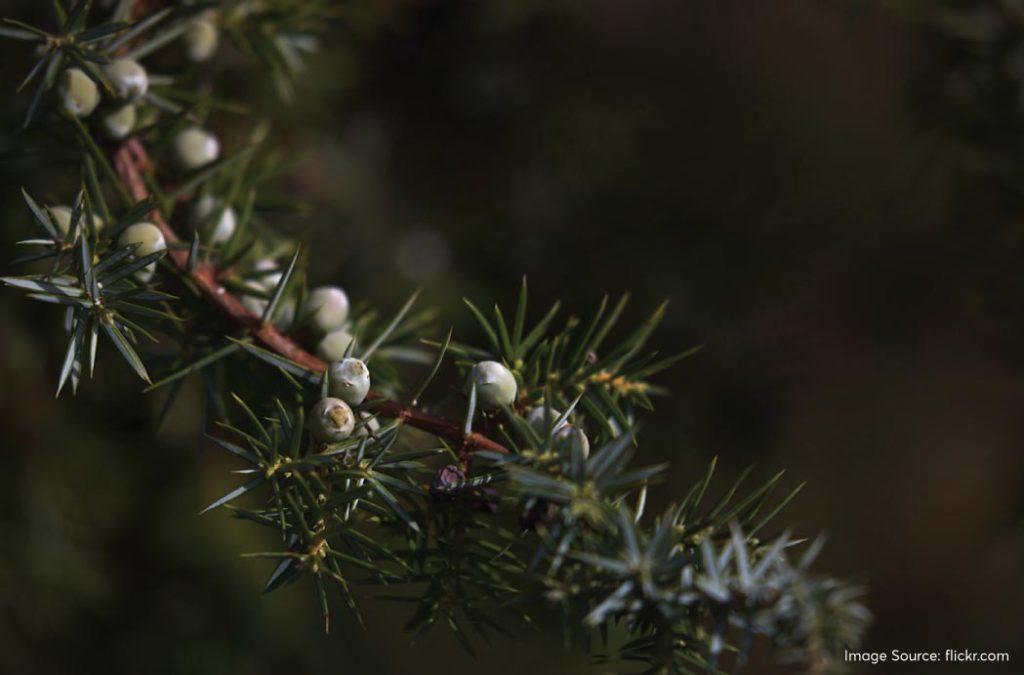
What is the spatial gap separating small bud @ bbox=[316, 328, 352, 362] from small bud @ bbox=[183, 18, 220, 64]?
18 centimetres

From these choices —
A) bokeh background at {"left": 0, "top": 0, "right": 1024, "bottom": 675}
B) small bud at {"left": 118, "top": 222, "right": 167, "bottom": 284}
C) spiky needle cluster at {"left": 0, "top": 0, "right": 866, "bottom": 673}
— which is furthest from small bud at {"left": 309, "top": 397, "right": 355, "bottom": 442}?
bokeh background at {"left": 0, "top": 0, "right": 1024, "bottom": 675}

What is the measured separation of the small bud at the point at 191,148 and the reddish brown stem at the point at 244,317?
0.05ft

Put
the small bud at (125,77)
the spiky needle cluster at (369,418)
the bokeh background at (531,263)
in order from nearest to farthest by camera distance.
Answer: the spiky needle cluster at (369,418)
the small bud at (125,77)
the bokeh background at (531,263)

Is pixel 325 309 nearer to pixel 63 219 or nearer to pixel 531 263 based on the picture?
pixel 63 219

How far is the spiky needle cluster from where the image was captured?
29 cm

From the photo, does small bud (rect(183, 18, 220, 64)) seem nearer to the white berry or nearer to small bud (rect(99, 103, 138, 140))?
small bud (rect(99, 103, 138, 140))

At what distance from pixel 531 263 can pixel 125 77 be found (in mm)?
400

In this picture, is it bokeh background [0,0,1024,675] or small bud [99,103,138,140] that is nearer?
small bud [99,103,138,140]

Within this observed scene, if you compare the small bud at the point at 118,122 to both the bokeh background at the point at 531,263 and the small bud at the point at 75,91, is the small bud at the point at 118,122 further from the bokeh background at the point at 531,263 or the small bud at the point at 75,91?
the bokeh background at the point at 531,263

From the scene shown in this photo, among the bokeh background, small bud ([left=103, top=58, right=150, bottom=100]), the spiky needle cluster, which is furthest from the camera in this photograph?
the bokeh background

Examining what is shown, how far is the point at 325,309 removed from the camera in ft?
1.27

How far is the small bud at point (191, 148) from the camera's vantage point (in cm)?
44

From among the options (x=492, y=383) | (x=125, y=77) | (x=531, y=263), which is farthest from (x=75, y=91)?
(x=531, y=263)

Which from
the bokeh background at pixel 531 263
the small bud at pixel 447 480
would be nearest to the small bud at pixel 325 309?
the small bud at pixel 447 480
